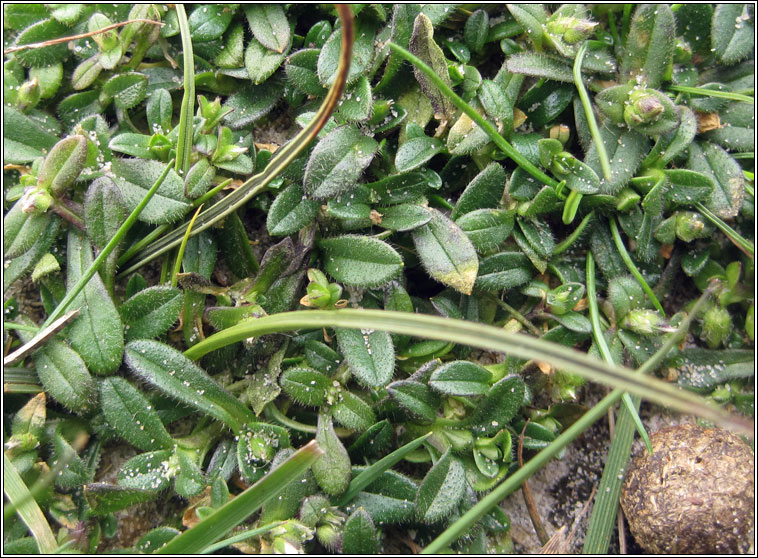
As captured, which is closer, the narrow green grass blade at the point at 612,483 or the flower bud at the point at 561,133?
the narrow green grass blade at the point at 612,483

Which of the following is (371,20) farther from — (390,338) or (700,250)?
(700,250)

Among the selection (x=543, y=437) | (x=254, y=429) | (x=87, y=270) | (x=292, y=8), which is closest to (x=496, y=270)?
(x=543, y=437)

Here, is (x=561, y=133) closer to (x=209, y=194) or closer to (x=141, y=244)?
(x=209, y=194)

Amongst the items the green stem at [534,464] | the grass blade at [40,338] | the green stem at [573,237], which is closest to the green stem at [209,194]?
the grass blade at [40,338]

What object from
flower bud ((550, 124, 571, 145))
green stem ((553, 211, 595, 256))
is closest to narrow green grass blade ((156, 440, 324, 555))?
green stem ((553, 211, 595, 256))

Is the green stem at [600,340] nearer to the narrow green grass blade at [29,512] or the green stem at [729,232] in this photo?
the green stem at [729,232]

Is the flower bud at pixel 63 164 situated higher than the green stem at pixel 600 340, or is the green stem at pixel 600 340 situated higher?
the flower bud at pixel 63 164

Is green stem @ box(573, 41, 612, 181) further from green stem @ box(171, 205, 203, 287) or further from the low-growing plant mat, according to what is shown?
green stem @ box(171, 205, 203, 287)
